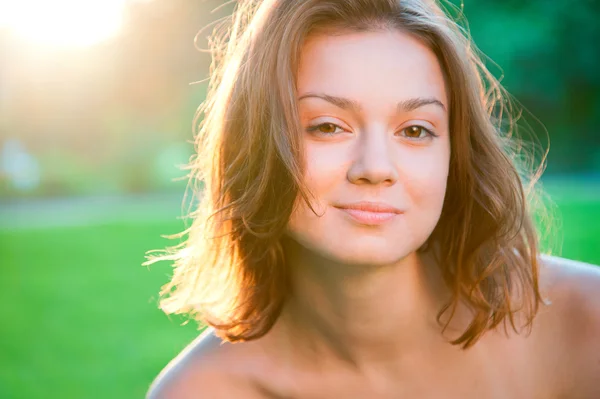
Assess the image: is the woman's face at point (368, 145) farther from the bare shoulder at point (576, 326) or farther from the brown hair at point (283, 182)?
the bare shoulder at point (576, 326)

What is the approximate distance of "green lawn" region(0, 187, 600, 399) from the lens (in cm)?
570

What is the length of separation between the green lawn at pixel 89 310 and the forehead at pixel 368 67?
4.38 feet

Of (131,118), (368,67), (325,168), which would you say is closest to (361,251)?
(325,168)

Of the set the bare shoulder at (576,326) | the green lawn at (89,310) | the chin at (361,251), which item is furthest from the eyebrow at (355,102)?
the green lawn at (89,310)

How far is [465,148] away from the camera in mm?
2543

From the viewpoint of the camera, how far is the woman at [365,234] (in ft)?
7.59

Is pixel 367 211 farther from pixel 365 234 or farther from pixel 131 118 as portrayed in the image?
pixel 131 118

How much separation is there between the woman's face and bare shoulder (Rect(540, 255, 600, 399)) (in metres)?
0.68

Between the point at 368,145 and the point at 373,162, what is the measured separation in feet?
0.20

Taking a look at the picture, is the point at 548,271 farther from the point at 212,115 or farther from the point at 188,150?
the point at 188,150

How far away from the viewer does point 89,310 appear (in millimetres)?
8086

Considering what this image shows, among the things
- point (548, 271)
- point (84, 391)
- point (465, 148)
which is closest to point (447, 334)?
point (548, 271)

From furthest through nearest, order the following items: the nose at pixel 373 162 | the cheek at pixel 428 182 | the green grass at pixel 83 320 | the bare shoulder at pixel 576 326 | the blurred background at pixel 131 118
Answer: the blurred background at pixel 131 118 < the green grass at pixel 83 320 < the bare shoulder at pixel 576 326 < the cheek at pixel 428 182 < the nose at pixel 373 162

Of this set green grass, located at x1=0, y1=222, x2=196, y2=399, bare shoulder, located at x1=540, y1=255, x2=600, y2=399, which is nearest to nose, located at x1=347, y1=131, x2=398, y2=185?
bare shoulder, located at x1=540, y1=255, x2=600, y2=399
